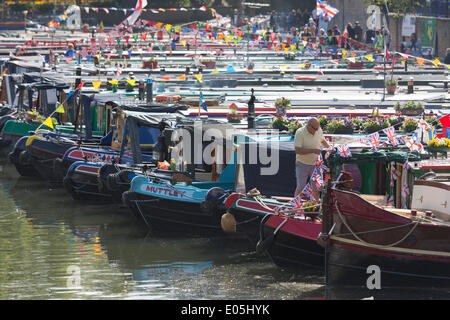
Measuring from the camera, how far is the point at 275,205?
18578 millimetres

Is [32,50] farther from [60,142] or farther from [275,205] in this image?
[275,205]

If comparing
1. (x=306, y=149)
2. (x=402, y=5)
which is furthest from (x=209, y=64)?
(x=306, y=149)

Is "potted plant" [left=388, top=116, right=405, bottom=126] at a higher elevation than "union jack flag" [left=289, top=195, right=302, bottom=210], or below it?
higher

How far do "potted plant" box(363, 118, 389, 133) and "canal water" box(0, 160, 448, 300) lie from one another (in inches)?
214

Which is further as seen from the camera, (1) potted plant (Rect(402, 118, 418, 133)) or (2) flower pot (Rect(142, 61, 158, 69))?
(2) flower pot (Rect(142, 61, 158, 69))

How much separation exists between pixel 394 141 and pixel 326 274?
2975 mm

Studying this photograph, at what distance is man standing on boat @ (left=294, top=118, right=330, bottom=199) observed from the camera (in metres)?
18.3

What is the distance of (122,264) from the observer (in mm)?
19422

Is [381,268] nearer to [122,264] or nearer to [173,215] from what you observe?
[122,264]

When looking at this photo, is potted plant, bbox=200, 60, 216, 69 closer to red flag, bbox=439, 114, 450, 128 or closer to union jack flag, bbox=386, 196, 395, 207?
red flag, bbox=439, 114, 450, 128

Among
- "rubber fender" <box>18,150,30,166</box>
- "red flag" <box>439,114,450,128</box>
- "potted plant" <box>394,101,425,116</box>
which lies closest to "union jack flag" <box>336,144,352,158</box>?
"red flag" <box>439,114,450,128</box>

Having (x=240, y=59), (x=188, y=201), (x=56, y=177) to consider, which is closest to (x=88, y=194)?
(x=56, y=177)

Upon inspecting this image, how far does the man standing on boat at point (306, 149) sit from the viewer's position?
720 inches

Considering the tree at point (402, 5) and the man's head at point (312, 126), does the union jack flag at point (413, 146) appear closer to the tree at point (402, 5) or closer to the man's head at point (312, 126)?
the man's head at point (312, 126)
